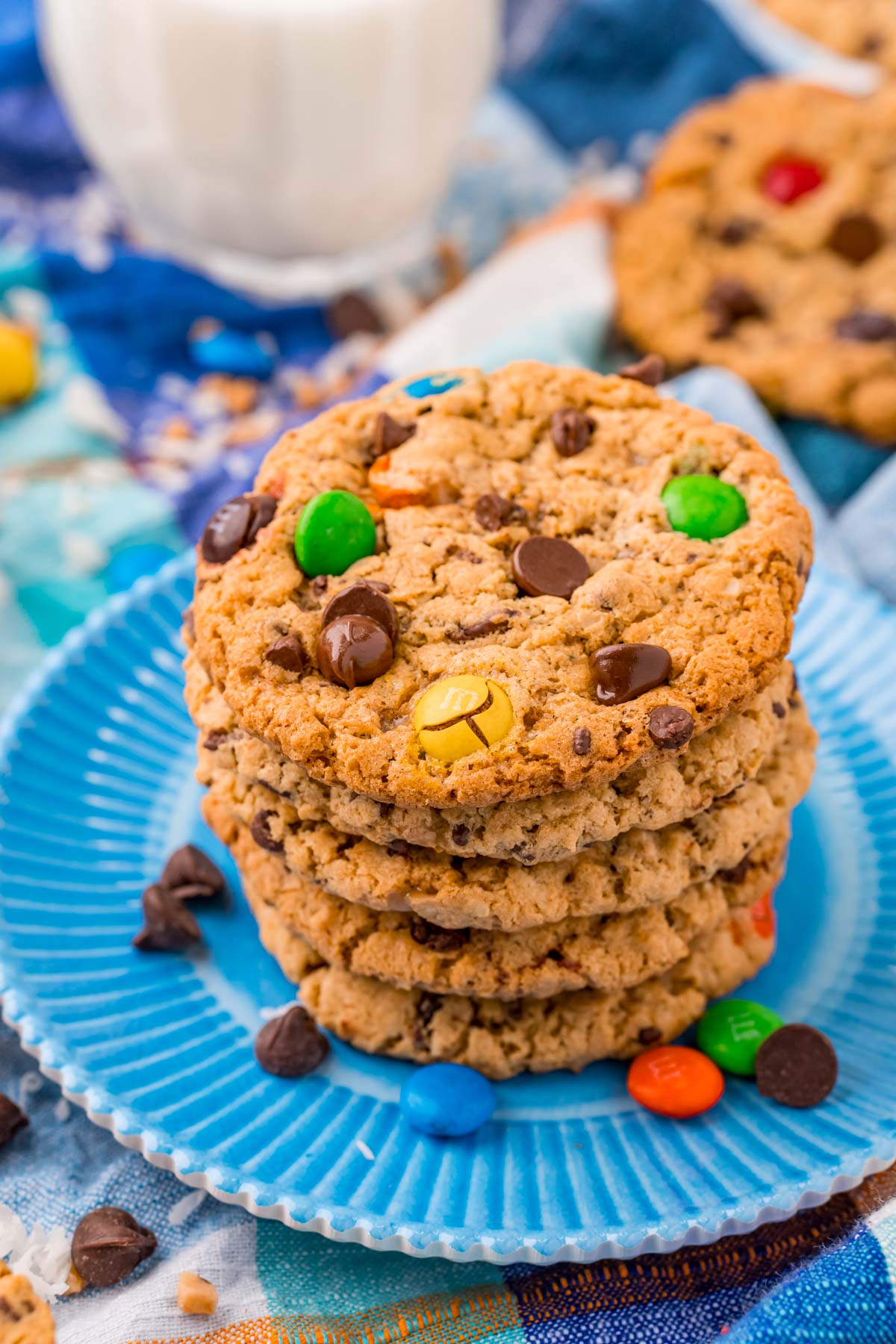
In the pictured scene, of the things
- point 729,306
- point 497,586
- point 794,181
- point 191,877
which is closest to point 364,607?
point 497,586

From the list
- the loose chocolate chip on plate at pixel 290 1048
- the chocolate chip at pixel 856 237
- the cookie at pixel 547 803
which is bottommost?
the chocolate chip at pixel 856 237

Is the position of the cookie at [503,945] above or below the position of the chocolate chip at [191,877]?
below

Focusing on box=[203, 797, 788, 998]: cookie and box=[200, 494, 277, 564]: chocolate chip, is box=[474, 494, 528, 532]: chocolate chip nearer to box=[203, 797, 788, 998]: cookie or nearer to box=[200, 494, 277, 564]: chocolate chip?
box=[200, 494, 277, 564]: chocolate chip

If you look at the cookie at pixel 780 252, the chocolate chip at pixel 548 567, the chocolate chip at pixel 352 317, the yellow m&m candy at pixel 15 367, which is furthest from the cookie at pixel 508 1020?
the chocolate chip at pixel 352 317

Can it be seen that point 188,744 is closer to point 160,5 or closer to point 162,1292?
point 162,1292

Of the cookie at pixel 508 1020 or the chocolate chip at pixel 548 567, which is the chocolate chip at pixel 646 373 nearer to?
the chocolate chip at pixel 548 567

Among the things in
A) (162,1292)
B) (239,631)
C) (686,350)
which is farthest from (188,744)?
(686,350)
